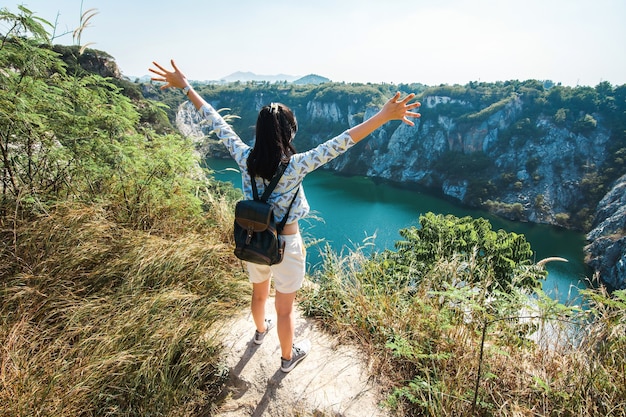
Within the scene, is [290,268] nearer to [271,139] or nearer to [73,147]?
[271,139]

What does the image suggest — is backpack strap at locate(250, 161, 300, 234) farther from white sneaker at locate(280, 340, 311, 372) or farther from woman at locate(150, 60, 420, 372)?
white sneaker at locate(280, 340, 311, 372)

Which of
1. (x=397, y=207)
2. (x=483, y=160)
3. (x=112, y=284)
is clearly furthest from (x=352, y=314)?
(x=483, y=160)

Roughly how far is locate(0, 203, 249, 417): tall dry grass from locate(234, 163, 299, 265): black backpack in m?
0.73

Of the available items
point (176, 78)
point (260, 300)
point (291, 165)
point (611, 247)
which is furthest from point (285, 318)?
point (611, 247)

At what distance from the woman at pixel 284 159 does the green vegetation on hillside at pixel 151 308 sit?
546 mm

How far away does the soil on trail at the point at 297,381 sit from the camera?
183 cm

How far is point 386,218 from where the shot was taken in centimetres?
4109

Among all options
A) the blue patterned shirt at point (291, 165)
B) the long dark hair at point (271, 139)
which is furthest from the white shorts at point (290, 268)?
the long dark hair at point (271, 139)

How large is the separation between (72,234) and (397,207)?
4685 cm

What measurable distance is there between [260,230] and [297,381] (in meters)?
0.99

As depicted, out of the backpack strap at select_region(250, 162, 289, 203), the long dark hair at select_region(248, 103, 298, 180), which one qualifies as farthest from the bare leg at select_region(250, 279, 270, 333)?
the long dark hair at select_region(248, 103, 298, 180)

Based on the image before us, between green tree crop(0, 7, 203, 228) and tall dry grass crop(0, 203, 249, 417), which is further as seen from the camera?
green tree crop(0, 7, 203, 228)

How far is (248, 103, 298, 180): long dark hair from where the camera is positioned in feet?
5.08

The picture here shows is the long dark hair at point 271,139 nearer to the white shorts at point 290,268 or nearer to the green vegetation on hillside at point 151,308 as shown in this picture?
the white shorts at point 290,268
